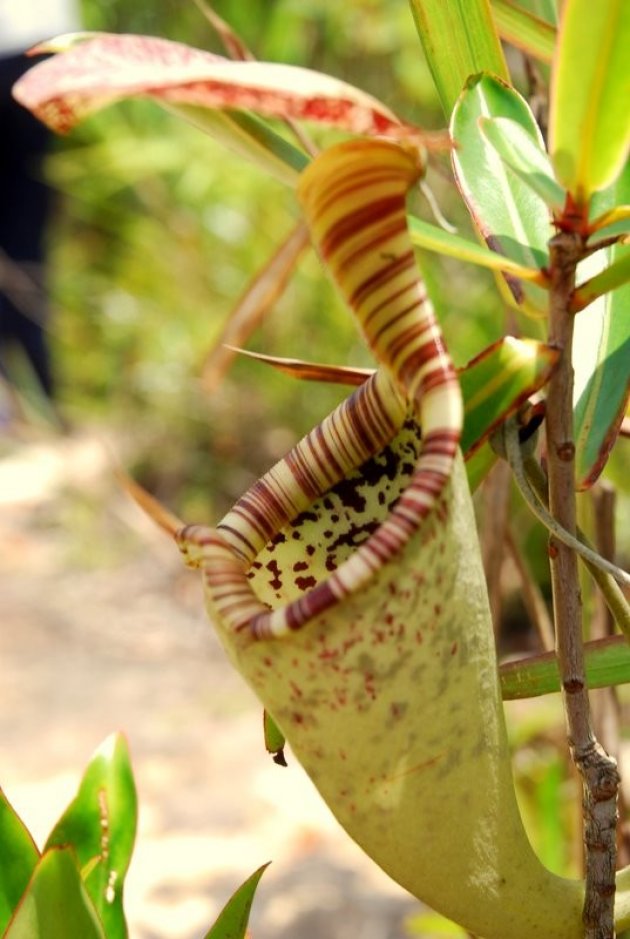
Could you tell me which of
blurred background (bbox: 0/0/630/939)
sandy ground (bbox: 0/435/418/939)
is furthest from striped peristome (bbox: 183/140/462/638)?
sandy ground (bbox: 0/435/418/939)

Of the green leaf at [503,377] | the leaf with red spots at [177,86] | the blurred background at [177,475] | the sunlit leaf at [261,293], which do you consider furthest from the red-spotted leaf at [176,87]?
the blurred background at [177,475]

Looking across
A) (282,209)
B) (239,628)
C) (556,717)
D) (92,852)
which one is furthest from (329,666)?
(282,209)

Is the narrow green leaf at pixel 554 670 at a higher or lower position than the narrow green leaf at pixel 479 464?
lower

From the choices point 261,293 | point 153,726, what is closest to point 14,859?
point 261,293

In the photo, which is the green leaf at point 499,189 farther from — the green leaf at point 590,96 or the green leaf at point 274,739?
the green leaf at point 274,739

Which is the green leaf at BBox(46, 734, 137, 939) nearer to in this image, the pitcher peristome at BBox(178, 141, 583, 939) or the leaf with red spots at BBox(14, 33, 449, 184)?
the pitcher peristome at BBox(178, 141, 583, 939)
